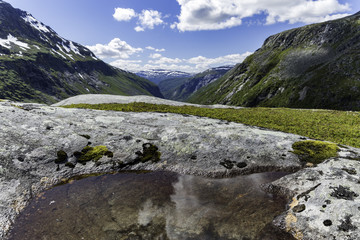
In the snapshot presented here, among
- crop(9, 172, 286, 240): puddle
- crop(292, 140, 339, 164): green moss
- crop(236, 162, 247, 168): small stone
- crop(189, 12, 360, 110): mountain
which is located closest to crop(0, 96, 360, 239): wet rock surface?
crop(236, 162, 247, 168): small stone

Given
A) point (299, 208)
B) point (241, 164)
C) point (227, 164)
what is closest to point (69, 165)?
point (227, 164)

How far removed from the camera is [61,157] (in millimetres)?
15375

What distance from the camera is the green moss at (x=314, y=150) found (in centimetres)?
1533

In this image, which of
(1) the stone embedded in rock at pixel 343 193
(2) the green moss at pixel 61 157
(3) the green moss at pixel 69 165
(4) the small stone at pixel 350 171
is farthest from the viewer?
(2) the green moss at pixel 61 157

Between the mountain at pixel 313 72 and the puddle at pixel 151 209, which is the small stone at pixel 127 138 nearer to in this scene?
the puddle at pixel 151 209

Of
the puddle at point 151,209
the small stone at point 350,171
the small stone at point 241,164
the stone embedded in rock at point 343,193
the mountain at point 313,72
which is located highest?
the mountain at point 313,72

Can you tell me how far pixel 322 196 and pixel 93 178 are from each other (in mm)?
15519

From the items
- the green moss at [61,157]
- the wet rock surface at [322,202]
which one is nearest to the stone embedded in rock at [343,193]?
the wet rock surface at [322,202]

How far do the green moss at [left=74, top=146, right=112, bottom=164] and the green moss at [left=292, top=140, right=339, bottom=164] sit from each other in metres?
17.2

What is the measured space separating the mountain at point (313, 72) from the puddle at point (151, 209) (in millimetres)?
137321

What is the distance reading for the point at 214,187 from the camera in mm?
13055

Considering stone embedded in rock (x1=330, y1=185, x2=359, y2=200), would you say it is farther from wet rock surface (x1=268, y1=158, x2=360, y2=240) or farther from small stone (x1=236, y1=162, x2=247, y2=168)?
small stone (x1=236, y1=162, x2=247, y2=168)

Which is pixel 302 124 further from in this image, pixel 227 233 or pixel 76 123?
pixel 76 123

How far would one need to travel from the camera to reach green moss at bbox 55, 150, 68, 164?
1513 cm
